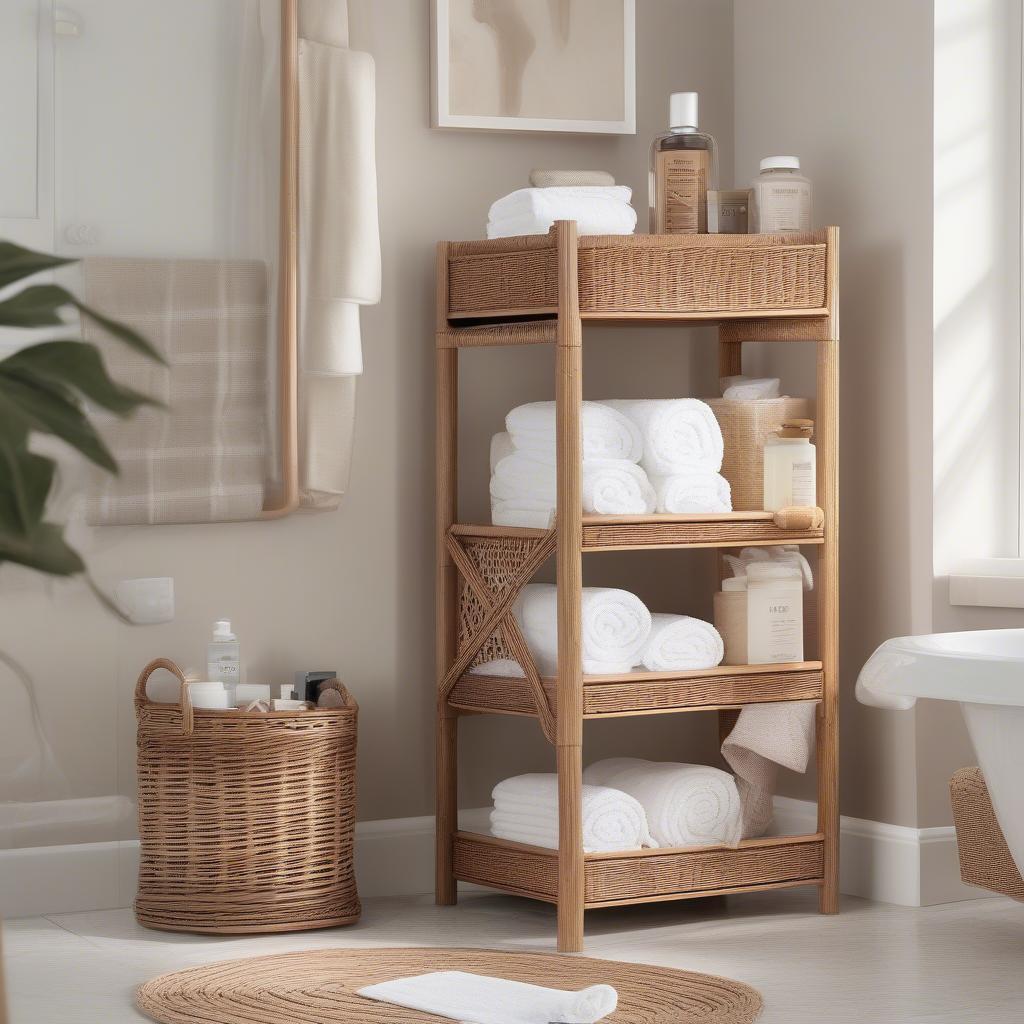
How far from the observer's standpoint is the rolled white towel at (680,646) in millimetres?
2621

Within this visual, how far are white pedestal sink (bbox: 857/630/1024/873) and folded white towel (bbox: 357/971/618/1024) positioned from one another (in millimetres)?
592

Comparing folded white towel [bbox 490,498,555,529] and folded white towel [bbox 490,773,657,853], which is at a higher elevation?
folded white towel [bbox 490,498,555,529]

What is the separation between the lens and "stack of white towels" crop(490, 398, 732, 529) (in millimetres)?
2580

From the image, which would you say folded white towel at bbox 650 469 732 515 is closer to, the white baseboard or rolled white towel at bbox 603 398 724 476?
rolled white towel at bbox 603 398 724 476

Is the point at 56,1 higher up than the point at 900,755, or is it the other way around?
the point at 56,1

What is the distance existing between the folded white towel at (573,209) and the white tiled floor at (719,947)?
1.15 m

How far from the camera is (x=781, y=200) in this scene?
2742 mm

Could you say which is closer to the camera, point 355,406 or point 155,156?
point 155,156

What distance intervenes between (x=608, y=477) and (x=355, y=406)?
549mm

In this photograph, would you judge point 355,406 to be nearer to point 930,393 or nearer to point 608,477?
point 608,477

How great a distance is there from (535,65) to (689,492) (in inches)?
36.0

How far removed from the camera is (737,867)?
2689 millimetres

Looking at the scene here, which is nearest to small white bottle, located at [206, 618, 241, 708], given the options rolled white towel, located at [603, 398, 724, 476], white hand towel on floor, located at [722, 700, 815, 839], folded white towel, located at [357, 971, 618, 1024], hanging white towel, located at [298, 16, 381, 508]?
hanging white towel, located at [298, 16, 381, 508]

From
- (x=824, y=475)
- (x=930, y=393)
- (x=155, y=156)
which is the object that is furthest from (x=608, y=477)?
(x=155, y=156)
